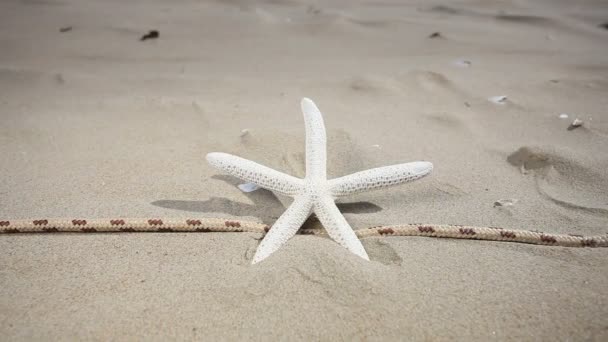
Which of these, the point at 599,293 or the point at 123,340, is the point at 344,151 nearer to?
the point at 599,293

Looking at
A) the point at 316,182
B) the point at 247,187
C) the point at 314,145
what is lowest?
the point at 247,187

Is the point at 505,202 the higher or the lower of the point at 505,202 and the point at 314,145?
the lower

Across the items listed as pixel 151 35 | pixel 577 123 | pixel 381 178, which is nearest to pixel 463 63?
pixel 577 123

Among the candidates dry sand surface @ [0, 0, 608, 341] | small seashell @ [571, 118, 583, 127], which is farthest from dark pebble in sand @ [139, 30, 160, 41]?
small seashell @ [571, 118, 583, 127]

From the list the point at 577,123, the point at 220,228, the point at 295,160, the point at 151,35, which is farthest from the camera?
the point at 151,35

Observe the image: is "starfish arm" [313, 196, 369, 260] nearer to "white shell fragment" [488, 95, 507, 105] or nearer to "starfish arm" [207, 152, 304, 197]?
"starfish arm" [207, 152, 304, 197]

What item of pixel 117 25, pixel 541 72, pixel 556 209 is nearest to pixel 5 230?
pixel 556 209

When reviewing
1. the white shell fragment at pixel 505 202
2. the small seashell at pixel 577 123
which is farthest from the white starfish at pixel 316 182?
the small seashell at pixel 577 123

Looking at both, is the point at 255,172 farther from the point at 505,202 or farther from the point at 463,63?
the point at 463,63
